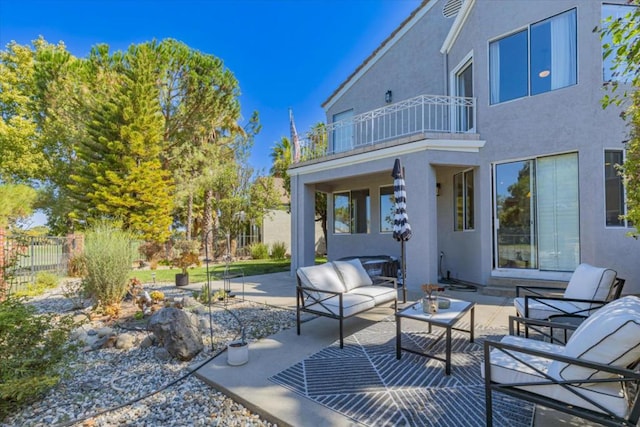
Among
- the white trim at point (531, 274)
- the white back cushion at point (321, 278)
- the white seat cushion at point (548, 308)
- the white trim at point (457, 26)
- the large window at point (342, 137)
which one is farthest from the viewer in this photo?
the large window at point (342, 137)

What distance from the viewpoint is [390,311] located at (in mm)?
5820

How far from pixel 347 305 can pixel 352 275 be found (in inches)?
48.1

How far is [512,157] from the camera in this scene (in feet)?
24.0

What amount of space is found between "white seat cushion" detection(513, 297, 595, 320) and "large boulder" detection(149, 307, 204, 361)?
4.31 meters

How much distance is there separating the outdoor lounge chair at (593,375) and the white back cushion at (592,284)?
193 cm

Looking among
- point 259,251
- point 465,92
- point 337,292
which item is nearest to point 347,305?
point 337,292

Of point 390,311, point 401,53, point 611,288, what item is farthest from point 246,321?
point 401,53

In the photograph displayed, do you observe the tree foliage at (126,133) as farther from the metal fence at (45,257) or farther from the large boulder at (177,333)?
the large boulder at (177,333)

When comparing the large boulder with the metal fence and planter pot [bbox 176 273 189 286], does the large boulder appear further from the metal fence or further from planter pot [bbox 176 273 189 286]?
the metal fence

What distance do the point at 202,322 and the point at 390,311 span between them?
3346mm

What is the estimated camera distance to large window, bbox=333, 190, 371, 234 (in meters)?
11.3

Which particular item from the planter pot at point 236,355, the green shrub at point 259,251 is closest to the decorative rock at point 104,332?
the planter pot at point 236,355

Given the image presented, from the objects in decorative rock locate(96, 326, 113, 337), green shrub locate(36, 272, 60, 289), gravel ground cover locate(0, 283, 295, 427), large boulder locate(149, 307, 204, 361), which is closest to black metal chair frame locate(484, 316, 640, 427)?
gravel ground cover locate(0, 283, 295, 427)

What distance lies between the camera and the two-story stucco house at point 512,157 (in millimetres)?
6395
